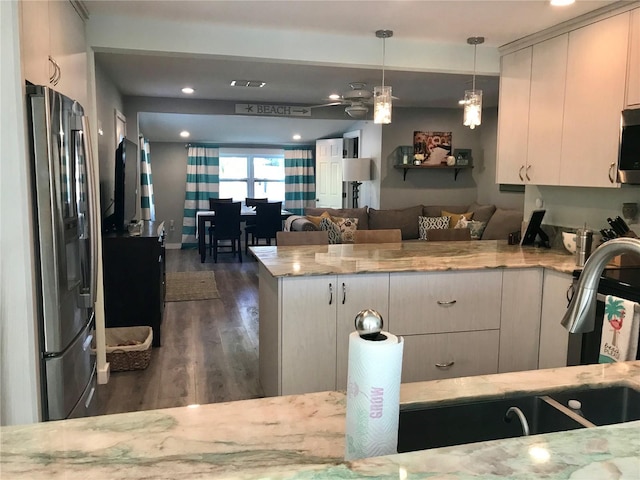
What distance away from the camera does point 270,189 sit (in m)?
10.5

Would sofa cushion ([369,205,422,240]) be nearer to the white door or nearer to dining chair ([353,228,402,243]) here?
the white door

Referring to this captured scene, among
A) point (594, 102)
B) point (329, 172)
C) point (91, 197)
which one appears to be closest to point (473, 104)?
point (594, 102)

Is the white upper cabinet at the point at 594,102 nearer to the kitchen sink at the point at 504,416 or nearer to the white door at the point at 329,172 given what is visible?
the kitchen sink at the point at 504,416

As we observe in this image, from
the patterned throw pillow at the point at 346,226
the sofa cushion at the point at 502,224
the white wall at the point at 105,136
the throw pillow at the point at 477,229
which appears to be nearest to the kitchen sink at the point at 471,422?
the white wall at the point at 105,136

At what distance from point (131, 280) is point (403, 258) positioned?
2.29 metres

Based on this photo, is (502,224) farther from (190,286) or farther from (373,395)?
(373,395)

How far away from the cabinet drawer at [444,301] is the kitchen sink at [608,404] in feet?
5.15

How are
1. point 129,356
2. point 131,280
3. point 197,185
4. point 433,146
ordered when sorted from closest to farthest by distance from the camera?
point 129,356 < point 131,280 < point 433,146 < point 197,185

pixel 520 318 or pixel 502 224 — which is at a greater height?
pixel 502 224

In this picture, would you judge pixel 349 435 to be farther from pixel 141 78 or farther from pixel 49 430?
pixel 141 78

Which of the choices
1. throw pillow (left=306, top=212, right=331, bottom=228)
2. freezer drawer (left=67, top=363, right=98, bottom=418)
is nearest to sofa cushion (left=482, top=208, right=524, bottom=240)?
throw pillow (left=306, top=212, right=331, bottom=228)

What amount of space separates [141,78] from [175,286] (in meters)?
2.50

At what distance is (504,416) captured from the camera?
129cm

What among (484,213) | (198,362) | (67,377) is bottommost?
(198,362)
